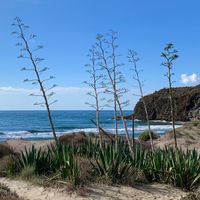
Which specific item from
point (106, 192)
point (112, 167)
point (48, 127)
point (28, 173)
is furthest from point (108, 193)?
point (48, 127)

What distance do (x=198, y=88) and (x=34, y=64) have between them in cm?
7526

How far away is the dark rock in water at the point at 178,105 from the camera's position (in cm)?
7838

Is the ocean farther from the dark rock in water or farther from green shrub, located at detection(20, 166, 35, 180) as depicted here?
green shrub, located at detection(20, 166, 35, 180)

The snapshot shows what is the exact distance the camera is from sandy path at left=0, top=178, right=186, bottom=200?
878 centimetres

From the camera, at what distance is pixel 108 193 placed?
29.5 feet

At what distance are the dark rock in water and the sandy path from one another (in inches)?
2578

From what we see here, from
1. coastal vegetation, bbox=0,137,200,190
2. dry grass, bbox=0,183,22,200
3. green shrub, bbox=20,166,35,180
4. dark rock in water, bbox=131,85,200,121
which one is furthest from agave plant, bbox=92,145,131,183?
dark rock in water, bbox=131,85,200,121


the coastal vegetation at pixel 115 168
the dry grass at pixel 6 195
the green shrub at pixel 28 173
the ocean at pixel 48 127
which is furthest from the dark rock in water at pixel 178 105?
the dry grass at pixel 6 195

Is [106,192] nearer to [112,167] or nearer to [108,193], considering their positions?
[108,193]

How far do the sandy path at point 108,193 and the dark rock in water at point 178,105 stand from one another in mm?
65476

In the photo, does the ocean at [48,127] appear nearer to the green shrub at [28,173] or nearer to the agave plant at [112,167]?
the green shrub at [28,173]

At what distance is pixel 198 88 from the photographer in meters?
84.9

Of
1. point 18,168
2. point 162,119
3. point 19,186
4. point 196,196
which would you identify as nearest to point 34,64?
point 18,168

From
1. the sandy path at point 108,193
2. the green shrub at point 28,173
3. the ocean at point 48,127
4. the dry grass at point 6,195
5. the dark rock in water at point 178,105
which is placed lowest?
the sandy path at point 108,193
